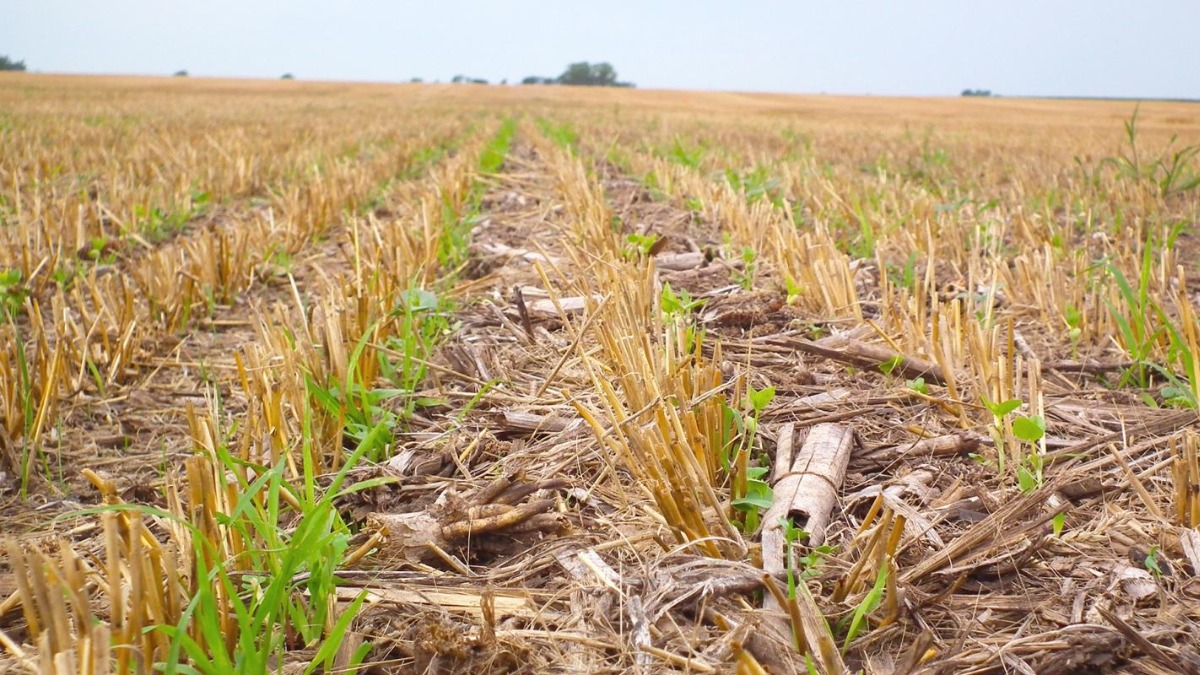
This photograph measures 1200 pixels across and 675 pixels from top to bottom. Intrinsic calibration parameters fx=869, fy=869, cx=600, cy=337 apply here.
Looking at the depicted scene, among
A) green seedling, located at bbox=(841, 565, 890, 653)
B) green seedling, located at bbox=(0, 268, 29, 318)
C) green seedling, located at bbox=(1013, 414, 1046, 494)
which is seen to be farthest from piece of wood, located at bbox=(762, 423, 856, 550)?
green seedling, located at bbox=(0, 268, 29, 318)

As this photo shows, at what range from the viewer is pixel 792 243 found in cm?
348

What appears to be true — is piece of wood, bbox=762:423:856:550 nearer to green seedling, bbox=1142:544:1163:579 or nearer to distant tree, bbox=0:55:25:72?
green seedling, bbox=1142:544:1163:579

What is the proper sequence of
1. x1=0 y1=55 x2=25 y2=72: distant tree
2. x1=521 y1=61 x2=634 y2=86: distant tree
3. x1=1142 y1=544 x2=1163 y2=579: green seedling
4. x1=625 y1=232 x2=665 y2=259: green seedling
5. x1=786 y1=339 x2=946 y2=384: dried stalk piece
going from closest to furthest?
x1=1142 y1=544 x2=1163 y2=579: green seedling → x1=786 y1=339 x2=946 y2=384: dried stalk piece → x1=625 y1=232 x2=665 y2=259: green seedling → x1=0 y1=55 x2=25 y2=72: distant tree → x1=521 y1=61 x2=634 y2=86: distant tree

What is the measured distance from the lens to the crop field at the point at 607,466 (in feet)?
4.25

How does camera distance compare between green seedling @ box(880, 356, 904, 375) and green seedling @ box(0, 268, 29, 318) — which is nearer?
green seedling @ box(880, 356, 904, 375)

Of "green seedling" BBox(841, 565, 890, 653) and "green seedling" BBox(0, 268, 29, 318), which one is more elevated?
"green seedling" BBox(0, 268, 29, 318)

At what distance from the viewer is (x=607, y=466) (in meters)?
1.74

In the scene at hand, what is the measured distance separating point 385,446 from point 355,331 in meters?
0.55

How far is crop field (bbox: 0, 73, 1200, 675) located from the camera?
1295mm

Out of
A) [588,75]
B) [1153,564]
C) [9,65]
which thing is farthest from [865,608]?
[588,75]

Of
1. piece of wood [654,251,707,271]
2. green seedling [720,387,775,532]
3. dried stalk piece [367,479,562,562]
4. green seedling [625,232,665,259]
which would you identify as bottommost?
dried stalk piece [367,479,562,562]

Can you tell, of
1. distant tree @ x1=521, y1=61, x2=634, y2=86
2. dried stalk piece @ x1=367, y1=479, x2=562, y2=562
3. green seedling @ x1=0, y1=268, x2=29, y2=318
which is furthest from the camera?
distant tree @ x1=521, y1=61, x2=634, y2=86

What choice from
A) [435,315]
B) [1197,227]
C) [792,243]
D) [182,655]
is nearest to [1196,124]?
[1197,227]

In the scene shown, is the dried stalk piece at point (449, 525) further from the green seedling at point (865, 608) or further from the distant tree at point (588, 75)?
the distant tree at point (588, 75)
